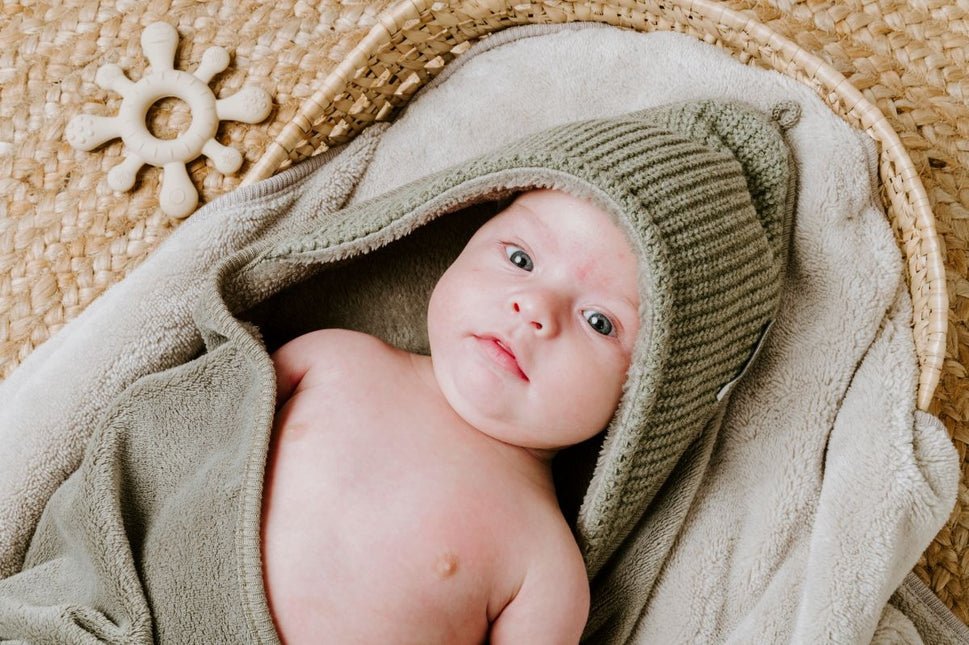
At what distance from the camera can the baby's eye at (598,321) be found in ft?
3.58

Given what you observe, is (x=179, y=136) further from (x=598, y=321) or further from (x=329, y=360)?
(x=598, y=321)

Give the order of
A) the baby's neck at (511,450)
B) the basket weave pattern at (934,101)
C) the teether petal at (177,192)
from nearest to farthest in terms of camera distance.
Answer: the baby's neck at (511,450)
the basket weave pattern at (934,101)
the teether petal at (177,192)

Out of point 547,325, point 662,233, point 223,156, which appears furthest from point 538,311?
point 223,156

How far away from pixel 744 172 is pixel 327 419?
65cm

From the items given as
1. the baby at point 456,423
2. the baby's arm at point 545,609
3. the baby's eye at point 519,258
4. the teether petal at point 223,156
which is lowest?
the baby's arm at point 545,609

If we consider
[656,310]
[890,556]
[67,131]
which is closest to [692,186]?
[656,310]

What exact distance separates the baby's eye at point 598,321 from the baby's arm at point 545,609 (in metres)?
0.29

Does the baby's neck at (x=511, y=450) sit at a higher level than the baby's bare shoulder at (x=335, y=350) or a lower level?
lower

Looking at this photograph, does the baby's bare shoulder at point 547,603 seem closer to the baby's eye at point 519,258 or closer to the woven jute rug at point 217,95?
the baby's eye at point 519,258

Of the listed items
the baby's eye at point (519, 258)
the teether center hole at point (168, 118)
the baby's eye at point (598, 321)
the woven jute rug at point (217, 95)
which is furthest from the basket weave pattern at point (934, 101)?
the teether center hole at point (168, 118)

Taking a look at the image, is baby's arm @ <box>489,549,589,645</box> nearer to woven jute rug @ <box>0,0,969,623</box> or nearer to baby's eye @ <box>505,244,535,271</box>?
baby's eye @ <box>505,244,535,271</box>

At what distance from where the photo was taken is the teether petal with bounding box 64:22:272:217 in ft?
5.01

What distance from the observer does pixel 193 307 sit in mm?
1287

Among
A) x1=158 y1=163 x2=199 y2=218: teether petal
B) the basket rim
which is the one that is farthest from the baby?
x1=158 y1=163 x2=199 y2=218: teether petal
